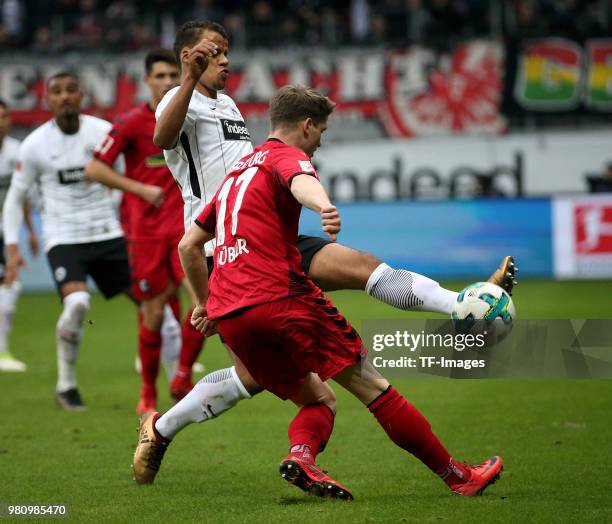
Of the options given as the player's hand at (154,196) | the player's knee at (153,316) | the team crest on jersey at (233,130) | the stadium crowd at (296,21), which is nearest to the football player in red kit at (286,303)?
the team crest on jersey at (233,130)

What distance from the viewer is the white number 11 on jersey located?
486 cm

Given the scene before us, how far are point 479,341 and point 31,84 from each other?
2072 cm

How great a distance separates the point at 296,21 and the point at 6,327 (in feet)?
45.2

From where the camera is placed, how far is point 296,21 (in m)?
23.7

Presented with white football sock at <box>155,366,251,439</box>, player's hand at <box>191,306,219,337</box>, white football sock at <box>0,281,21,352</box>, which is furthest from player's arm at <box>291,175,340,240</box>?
white football sock at <box>0,281,21,352</box>

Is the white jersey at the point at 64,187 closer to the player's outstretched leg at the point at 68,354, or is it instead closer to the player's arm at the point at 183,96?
the player's outstretched leg at the point at 68,354

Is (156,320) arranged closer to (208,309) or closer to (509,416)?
(509,416)

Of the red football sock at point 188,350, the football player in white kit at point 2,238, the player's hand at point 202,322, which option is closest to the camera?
the player's hand at point 202,322

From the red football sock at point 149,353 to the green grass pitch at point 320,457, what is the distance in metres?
0.32

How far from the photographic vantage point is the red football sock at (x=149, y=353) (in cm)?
820

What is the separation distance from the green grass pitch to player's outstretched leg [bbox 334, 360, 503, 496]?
143 millimetres

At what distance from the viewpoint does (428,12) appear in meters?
23.5

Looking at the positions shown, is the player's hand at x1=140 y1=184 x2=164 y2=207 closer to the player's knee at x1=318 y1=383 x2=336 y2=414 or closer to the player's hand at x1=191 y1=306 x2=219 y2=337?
the player's hand at x1=191 y1=306 x2=219 y2=337

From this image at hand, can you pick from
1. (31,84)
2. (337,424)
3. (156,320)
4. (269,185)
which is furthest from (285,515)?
(31,84)
